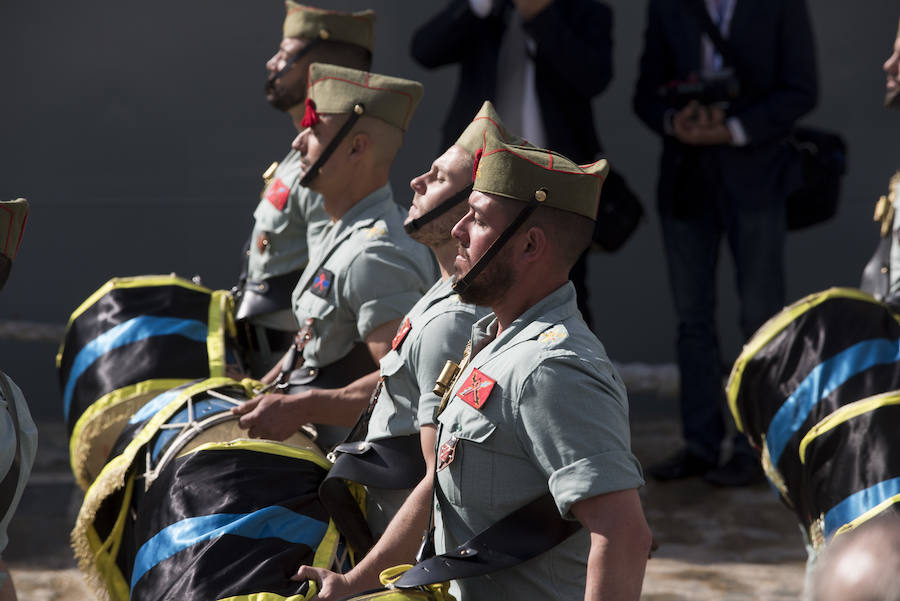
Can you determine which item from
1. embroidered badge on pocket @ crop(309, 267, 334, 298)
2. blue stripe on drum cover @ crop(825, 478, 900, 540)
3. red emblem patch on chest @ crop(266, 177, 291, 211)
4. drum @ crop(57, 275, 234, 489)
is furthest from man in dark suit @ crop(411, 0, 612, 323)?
blue stripe on drum cover @ crop(825, 478, 900, 540)

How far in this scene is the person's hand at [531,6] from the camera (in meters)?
5.12

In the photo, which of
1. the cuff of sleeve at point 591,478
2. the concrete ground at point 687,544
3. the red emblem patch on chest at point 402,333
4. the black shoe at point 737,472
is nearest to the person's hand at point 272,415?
the red emblem patch on chest at point 402,333

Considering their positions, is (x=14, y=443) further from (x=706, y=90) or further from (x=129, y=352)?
(x=706, y=90)

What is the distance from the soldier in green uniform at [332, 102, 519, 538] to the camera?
2.73m

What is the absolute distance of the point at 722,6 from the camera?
17.7 feet

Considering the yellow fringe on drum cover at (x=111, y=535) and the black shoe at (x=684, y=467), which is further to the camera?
the black shoe at (x=684, y=467)

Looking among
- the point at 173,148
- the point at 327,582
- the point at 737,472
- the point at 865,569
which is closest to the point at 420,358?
the point at 327,582

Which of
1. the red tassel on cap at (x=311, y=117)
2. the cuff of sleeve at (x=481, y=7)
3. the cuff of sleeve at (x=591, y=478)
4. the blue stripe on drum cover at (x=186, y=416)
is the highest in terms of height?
the cuff of sleeve at (x=481, y=7)

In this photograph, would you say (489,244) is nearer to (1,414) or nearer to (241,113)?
(1,414)

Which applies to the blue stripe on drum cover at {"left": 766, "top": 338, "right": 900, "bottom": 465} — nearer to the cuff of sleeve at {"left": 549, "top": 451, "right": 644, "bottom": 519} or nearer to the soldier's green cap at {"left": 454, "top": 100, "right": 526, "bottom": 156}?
the soldier's green cap at {"left": 454, "top": 100, "right": 526, "bottom": 156}

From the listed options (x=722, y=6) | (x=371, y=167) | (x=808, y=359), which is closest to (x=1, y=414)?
(x=371, y=167)

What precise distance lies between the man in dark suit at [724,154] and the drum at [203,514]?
255 cm

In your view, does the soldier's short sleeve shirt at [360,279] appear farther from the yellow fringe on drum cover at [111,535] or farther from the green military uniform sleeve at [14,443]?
the green military uniform sleeve at [14,443]

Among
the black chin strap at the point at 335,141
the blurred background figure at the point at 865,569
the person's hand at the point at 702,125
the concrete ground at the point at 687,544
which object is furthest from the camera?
the person's hand at the point at 702,125
